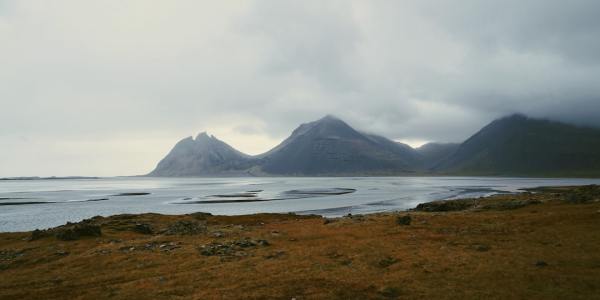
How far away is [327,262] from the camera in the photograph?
2897 cm

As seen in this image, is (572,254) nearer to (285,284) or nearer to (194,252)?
(285,284)

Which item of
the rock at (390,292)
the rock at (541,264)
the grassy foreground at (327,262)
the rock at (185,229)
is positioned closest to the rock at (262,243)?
the grassy foreground at (327,262)

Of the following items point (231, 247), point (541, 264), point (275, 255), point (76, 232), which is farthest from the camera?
point (76, 232)

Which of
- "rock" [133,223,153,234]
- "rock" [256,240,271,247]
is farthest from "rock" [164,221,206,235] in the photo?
"rock" [256,240,271,247]

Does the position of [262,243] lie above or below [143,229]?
above

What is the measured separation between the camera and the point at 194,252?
3491cm

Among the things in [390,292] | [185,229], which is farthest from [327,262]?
[185,229]

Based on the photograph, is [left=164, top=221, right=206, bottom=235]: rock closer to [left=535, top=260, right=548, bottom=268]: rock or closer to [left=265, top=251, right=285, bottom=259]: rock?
[left=265, top=251, right=285, bottom=259]: rock

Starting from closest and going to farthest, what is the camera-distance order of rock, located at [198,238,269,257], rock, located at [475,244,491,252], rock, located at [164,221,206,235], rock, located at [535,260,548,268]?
rock, located at [535,260,548,268] < rock, located at [475,244,491,252] < rock, located at [198,238,269,257] < rock, located at [164,221,206,235]

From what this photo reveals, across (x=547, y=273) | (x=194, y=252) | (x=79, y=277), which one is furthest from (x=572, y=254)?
(x=79, y=277)

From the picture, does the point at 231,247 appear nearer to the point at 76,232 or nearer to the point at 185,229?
the point at 185,229

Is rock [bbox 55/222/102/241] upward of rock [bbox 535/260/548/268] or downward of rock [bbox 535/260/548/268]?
downward

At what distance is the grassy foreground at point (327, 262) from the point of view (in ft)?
70.3

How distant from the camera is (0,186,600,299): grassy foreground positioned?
843 inches
